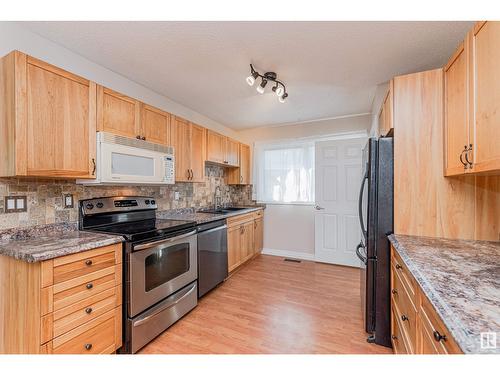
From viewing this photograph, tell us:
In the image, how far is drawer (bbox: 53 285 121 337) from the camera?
1395 mm

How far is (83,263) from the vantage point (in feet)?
4.94

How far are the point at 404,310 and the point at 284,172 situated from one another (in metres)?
3.08

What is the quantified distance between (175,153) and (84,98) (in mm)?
1036

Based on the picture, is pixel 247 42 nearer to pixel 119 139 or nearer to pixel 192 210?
pixel 119 139

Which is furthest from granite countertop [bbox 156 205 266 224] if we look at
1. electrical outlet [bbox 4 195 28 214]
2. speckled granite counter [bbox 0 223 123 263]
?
electrical outlet [bbox 4 195 28 214]

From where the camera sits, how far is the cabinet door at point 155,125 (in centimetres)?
236

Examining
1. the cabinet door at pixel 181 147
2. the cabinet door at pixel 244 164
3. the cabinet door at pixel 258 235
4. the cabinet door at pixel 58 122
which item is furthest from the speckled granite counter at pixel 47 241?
the cabinet door at pixel 244 164

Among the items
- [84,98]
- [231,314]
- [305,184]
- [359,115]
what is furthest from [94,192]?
[359,115]

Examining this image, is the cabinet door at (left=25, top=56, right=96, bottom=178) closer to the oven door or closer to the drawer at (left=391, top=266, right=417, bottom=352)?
the oven door

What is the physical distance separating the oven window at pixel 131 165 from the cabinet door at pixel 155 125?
0.26 meters

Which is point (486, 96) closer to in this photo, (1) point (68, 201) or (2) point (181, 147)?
(2) point (181, 147)

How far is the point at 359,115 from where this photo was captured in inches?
147

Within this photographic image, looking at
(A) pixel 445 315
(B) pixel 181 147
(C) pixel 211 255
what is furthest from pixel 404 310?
(B) pixel 181 147

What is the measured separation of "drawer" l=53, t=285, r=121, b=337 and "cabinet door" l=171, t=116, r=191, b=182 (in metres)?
1.39
